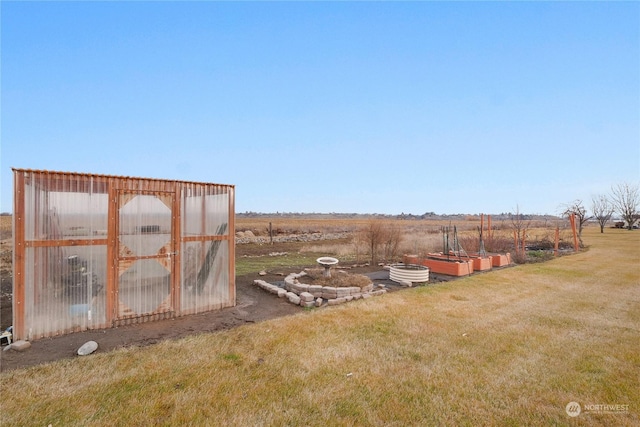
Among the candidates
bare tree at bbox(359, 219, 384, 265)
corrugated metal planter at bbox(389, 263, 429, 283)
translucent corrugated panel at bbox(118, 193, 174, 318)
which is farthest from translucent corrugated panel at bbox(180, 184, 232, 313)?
bare tree at bbox(359, 219, 384, 265)

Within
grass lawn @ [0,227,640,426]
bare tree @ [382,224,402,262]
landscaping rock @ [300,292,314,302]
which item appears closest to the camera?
grass lawn @ [0,227,640,426]

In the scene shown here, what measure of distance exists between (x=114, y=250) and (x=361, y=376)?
16.1 ft

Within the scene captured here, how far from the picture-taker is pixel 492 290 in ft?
30.7

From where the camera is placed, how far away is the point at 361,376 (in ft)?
13.6

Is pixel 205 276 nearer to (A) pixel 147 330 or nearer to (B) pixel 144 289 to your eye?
(B) pixel 144 289

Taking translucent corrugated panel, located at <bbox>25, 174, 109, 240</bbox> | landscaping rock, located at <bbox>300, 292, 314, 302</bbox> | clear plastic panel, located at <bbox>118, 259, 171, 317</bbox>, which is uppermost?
translucent corrugated panel, located at <bbox>25, 174, 109, 240</bbox>

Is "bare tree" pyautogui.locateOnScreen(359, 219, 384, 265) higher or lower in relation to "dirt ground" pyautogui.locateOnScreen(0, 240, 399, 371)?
higher

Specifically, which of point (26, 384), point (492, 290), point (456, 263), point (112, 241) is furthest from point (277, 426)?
point (456, 263)

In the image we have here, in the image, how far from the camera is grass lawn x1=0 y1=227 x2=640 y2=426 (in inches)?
131

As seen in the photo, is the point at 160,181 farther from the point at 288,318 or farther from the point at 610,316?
the point at 610,316

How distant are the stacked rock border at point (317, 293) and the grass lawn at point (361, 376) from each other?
86 centimetres

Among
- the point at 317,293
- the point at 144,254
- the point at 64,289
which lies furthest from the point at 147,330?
the point at 317,293

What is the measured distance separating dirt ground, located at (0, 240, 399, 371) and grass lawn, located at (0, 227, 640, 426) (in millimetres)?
460

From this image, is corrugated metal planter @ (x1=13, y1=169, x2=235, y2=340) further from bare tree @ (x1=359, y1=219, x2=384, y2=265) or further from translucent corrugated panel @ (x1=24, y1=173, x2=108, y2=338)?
bare tree @ (x1=359, y1=219, x2=384, y2=265)
